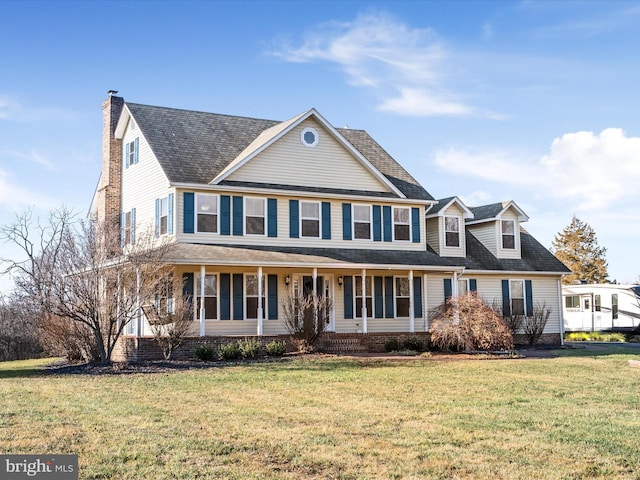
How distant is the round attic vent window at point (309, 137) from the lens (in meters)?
26.2

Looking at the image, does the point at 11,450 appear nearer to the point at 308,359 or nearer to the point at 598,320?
the point at 308,359

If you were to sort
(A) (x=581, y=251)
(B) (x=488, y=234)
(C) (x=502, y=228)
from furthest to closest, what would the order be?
(A) (x=581, y=251) → (B) (x=488, y=234) → (C) (x=502, y=228)

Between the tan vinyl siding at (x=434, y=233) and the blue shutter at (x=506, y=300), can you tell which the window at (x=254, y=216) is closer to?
the tan vinyl siding at (x=434, y=233)

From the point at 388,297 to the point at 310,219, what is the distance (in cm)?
441

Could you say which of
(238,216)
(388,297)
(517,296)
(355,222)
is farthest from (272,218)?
(517,296)

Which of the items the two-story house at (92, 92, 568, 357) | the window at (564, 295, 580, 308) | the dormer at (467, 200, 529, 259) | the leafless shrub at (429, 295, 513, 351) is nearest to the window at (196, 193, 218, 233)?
the two-story house at (92, 92, 568, 357)

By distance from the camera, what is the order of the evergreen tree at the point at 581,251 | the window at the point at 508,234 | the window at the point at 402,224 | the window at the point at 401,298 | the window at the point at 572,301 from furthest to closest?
the evergreen tree at the point at 581,251, the window at the point at 572,301, the window at the point at 508,234, the window at the point at 402,224, the window at the point at 401,298

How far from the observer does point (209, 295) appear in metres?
24.1

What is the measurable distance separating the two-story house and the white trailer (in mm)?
6557

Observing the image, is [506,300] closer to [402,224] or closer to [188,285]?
[402,224]

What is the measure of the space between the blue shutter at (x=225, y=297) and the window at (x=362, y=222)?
5.35 m

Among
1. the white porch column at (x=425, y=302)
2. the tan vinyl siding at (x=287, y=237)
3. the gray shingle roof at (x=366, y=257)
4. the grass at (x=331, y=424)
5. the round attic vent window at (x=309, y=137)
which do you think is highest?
the round attic vent window at (x=309, y=137)

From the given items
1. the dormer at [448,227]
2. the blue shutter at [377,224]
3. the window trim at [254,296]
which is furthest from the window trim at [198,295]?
the dormer at [448,227]

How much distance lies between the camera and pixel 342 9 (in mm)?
17000
